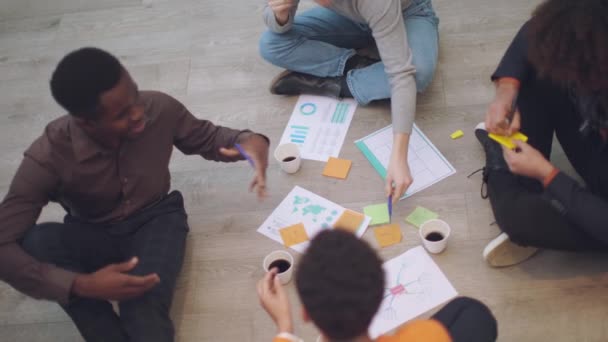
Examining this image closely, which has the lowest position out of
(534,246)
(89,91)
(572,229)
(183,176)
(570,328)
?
(183,176)

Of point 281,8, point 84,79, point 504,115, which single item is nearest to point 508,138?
point 504,115

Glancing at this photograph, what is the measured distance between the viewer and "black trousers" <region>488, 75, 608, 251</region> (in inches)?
61.4

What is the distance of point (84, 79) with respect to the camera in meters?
1.36

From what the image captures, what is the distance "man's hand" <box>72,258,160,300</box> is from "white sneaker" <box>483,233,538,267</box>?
96cm

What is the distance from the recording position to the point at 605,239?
146cm

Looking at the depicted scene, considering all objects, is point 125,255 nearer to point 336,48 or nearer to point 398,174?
point 398,174

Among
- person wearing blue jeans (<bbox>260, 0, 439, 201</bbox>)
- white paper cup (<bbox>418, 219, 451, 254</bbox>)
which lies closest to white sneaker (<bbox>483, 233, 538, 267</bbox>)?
white paper cup (<bbox>418, 219, 451, 254</bbox>)

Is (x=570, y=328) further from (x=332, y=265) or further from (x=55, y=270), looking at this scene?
(x=55, y=270)

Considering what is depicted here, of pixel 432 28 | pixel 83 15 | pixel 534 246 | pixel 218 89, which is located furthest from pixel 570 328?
pixel 83 15

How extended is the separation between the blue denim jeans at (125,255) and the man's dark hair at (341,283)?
755 millimetres

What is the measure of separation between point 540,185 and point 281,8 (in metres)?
1.03

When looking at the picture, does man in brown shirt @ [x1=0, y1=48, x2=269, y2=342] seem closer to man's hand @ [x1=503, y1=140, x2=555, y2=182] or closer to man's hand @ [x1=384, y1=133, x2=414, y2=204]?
man's hand @ [x1=384, y1=133, x2=414, y2=204]

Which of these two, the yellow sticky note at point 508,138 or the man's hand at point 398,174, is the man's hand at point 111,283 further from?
the yellow sticky note at point 508,138

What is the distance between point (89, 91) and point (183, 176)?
822 mm
